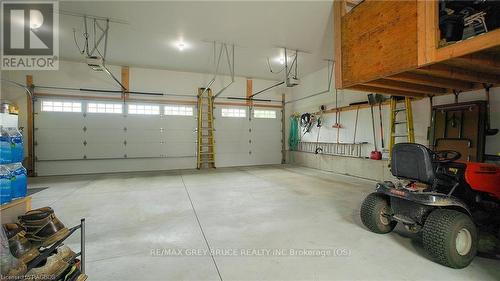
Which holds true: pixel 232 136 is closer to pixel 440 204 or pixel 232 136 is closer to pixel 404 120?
pixel 404 120

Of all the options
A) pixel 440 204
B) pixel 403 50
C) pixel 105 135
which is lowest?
pixel 440 204

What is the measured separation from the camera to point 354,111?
270 inches

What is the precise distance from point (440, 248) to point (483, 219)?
951 millimetres

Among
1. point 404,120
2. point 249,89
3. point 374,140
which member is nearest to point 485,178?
point 404,120

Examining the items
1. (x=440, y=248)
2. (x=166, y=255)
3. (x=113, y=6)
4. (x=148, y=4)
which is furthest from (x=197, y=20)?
(x=440, y=248)

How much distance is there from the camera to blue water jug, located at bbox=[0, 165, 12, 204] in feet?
5.27

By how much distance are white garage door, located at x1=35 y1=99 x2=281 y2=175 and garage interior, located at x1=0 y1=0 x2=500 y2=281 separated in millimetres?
45

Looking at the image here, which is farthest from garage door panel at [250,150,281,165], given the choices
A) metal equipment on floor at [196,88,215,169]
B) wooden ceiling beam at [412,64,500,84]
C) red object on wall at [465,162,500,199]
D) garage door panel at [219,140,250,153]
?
red object on wall at [465,162,500,199]

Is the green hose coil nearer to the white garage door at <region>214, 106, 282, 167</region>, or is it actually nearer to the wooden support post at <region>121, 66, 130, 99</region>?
the white garage door at <region>214, 106, 282, 167</region>

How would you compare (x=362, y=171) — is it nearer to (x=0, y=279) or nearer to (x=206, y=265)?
(x=206, y=265)

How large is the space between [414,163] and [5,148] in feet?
12.1

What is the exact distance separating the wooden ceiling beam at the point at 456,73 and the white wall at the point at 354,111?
1.32 meters

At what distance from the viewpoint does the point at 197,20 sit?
15.3ft

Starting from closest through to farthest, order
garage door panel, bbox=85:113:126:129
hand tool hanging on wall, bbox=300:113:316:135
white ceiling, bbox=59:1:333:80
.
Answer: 1. white ceiling, bbox=59:1:333:80
2. garage door panel, bbox=85:113:126:129
3. hand tool hanging on wall, bbox=300:113:316:135
